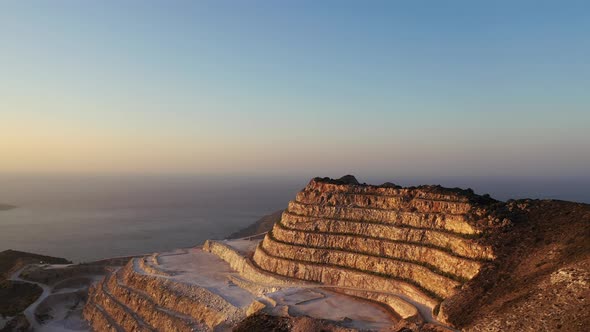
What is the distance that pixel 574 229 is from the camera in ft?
124

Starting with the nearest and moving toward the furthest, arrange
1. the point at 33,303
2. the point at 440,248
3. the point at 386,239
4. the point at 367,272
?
the point at 440,248 → the point at 367,272 → the point at 386,239 → the point at 33,303

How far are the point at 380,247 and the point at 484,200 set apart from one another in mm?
13941

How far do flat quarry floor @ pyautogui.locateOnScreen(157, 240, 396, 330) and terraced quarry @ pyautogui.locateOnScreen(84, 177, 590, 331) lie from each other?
0.16m

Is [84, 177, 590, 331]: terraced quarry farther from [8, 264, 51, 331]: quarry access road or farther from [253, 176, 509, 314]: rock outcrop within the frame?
[8, 264, 51, 331]: quarry access road

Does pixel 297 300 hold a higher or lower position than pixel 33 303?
higher

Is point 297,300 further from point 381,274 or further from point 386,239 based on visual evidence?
point 386,239

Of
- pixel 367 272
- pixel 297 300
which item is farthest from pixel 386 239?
pixel 297 300

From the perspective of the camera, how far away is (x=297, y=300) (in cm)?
4466

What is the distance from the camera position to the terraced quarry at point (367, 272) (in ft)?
116

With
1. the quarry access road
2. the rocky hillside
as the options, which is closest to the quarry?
the rocky hillside

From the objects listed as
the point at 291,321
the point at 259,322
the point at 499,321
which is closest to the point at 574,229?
the point at 499,321

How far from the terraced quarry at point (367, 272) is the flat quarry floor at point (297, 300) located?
161 millimetres

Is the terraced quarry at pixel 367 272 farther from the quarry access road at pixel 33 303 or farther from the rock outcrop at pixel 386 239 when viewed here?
the quarry access road at pixel 33 303

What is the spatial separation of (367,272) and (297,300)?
10.1 m
